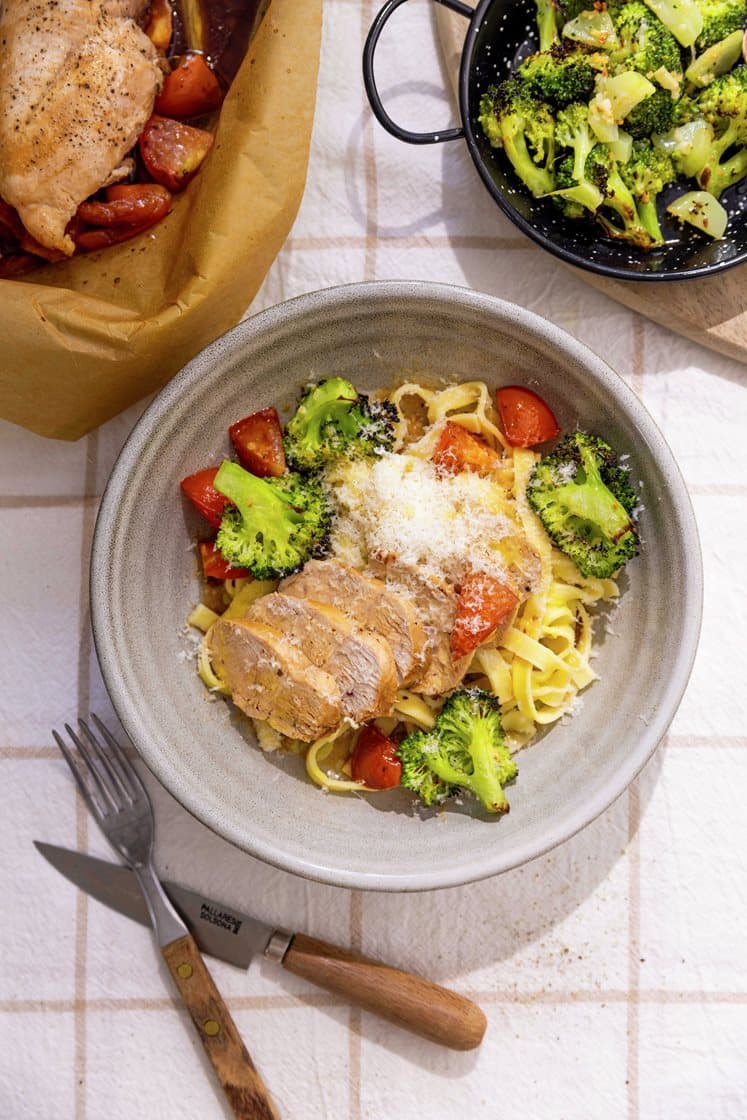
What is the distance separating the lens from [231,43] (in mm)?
3166

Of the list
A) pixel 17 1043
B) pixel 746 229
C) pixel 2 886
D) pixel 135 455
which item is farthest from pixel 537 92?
pixel 17 1043

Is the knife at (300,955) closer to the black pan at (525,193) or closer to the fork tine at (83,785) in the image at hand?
the fork tine at (83,785)

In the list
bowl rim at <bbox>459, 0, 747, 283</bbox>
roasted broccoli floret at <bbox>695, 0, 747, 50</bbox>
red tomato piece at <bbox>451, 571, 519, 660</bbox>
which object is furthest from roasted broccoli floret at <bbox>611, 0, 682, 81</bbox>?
red tomato piece at <bbox>451, 571, 519, 660</bbox>

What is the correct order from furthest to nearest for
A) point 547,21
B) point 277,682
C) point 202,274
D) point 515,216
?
point 547,21, point 515,216, point 202,274, point 277,682

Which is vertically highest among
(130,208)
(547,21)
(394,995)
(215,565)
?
(547,21)

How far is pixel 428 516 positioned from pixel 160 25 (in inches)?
76.5

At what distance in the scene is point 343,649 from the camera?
2803 millimetres

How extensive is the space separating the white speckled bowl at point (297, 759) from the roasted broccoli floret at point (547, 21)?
98 centimetres

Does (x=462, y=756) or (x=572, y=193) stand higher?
(x=572, y=193)

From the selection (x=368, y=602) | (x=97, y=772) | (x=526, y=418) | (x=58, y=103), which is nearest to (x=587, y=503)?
(x=526, y=418)

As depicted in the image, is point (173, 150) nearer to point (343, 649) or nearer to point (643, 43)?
point (643, 43)

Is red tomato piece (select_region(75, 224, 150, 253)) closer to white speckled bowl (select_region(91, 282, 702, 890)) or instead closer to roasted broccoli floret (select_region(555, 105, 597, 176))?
white speckled bowl (select_region(91, 282, 702, 890))

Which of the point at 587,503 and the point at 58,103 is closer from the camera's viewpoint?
the point at 587,503

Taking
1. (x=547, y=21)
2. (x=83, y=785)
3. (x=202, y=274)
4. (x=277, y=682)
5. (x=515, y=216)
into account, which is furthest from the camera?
(x=83, y=785)
